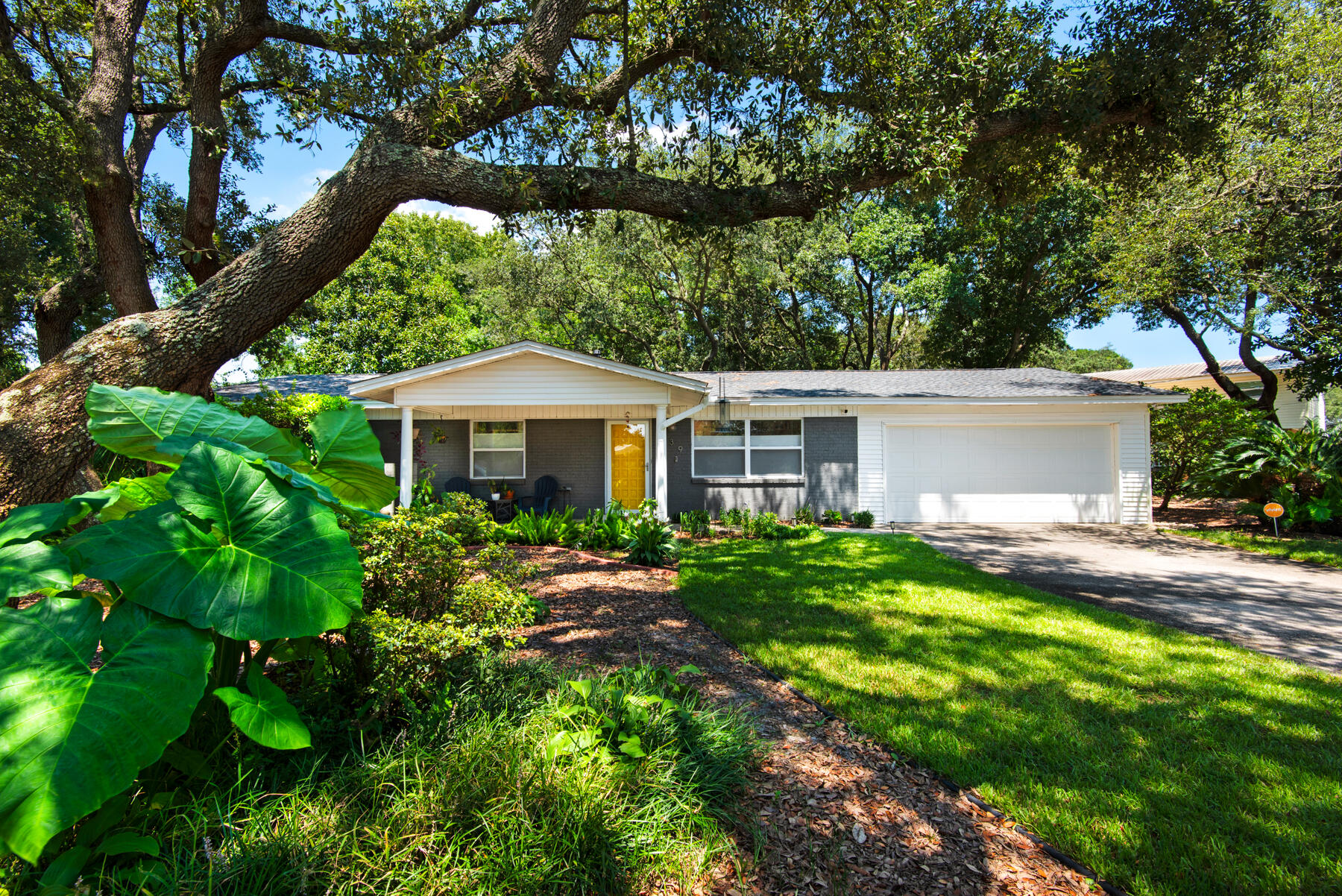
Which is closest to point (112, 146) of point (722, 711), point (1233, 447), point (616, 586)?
point (616, 586)

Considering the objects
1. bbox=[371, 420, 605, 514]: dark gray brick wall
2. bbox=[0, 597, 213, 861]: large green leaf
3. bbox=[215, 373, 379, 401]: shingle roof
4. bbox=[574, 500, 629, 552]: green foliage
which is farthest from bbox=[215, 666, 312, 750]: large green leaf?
bbox=[371, 420, 605, 514]: dark gray brick wall

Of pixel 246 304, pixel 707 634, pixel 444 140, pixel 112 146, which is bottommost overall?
pixel 707 634

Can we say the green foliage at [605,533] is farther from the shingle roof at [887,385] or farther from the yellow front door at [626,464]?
the yellow front door at [626,464]

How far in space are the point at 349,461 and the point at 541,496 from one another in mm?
10658

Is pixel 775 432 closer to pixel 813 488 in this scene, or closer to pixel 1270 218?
pixel 813 488

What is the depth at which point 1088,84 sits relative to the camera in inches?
258

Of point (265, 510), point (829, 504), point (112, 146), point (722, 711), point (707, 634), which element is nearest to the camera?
point (265, 510)

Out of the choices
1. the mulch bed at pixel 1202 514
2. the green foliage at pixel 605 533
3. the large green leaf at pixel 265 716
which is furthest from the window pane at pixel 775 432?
the large green leaf at pixel 265 716

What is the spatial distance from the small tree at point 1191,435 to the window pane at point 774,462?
795 centimetres

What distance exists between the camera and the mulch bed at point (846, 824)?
2271 mm

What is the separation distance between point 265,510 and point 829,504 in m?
12.1

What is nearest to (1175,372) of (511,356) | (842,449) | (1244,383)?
(1244,383)

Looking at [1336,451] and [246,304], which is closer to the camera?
[246,304]

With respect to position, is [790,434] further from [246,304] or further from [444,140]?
[246,304]
